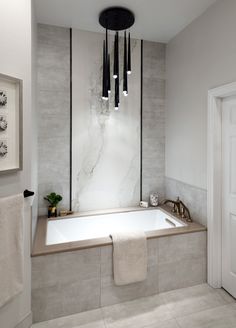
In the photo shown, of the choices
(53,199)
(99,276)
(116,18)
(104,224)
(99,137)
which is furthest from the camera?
(99,137)

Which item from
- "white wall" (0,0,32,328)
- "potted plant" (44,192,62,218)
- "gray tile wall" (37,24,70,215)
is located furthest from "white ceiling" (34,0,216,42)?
"potted plant" (44,192,62,218)

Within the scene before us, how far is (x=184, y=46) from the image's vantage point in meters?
2.65

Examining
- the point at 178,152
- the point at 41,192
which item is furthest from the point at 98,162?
the point at 178,152

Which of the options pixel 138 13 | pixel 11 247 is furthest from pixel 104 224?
pixel 138 13

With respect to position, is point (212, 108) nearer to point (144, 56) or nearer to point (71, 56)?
point (144, 56)

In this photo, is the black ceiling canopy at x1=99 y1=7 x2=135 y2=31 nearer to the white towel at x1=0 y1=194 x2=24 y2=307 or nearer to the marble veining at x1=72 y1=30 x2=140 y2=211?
the marble veining at x1=72 y1=30 x2=140 y2=211

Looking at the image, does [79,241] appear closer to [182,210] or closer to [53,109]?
[182,210]

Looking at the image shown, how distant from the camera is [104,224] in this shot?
2750 millimetres

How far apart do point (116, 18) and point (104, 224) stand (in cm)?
239

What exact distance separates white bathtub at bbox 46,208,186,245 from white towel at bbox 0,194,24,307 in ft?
2.60

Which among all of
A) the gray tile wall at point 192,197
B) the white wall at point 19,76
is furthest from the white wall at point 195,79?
the white wall at point 19,76

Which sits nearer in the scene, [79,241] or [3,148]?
[3,148]

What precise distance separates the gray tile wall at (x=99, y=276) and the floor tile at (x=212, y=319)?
0.35 metres

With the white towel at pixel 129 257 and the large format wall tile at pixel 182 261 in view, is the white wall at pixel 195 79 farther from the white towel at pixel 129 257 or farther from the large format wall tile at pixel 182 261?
the white towel at pixel 129 257
